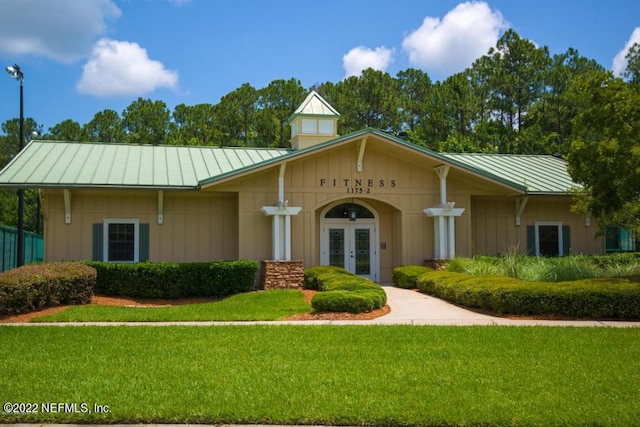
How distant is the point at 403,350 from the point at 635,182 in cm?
817

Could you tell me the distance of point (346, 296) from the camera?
42.2 feet

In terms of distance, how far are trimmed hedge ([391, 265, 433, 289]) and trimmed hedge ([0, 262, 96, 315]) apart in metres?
8.90

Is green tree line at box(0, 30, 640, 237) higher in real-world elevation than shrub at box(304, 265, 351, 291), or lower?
higher

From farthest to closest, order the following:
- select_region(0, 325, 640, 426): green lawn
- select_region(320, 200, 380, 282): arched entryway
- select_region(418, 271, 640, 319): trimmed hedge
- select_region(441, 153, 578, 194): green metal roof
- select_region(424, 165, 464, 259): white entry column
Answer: select_region(441, 153, 578, 194): green metal roof
select_region(320, 200, 380, 282): arched entryway
select_region(424, 165, 464, 259): white entry column
select_region(418, 271, 640, 319): trimmed hedge
select_region(0, 325, 640, 426): green lawn

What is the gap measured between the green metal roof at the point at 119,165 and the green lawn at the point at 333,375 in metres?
8.17

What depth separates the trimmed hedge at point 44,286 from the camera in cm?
1238

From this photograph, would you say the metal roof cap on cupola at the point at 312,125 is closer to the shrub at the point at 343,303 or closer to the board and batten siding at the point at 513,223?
the board and batten siding at the point at 513,223

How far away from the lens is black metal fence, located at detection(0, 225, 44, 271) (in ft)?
76.4

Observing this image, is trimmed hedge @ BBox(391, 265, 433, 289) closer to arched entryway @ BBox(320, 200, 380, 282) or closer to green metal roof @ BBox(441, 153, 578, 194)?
arched entryway @ BBox(320, 200, 380, 282)

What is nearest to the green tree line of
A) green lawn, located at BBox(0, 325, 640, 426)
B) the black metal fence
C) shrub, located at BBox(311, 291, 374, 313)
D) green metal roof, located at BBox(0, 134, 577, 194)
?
the black metal fence

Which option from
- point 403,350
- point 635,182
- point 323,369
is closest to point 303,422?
point 323,369

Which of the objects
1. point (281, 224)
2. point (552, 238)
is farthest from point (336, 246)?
point (552, 238)

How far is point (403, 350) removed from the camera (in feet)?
28.5

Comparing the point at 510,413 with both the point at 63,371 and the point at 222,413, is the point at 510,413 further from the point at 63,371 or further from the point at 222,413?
the point at 63,371
